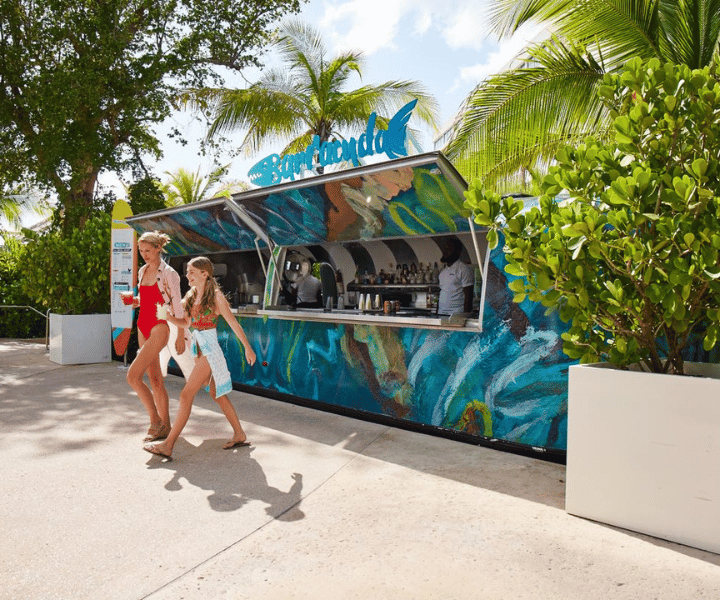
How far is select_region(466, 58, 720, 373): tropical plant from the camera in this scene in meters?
3.86

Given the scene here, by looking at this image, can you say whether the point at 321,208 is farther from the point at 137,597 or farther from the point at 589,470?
the point at 137,597

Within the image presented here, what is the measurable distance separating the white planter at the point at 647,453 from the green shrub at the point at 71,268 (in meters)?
10.4

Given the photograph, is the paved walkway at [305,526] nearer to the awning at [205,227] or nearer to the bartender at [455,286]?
the bartender at [455,286]

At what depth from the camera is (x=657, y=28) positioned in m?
8.95

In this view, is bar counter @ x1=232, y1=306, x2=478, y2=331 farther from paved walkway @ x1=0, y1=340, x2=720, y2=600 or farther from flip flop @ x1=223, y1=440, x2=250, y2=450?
flip flop @ x1=223, y1=440, x2=250, y2=450

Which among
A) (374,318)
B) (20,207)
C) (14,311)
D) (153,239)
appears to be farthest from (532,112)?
(20,207)

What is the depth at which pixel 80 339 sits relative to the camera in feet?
40.6

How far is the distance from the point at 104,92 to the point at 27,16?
3.04 m

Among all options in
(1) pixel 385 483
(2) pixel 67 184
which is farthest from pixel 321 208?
(2) pixel 67 184

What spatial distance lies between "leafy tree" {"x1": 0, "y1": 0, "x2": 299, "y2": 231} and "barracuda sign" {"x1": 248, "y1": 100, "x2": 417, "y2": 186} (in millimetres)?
8504

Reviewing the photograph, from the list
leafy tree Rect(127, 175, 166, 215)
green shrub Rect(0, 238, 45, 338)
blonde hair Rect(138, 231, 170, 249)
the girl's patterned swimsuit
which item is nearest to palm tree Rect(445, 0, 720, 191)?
blonde hair Rect(138, 231, 170, 249)

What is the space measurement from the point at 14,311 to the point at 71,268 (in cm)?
659

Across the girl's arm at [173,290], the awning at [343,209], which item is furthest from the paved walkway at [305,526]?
the awning at [343,209]

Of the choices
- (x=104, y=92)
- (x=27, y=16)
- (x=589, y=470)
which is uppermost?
(x=27, y=16)
